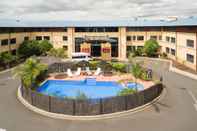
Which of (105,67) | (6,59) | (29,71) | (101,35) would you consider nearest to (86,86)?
(105,67)

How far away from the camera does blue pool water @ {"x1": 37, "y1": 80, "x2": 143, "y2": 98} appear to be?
97.6ft

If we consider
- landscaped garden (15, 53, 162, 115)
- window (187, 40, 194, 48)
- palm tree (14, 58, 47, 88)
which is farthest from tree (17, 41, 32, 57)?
window (187, 40, 194, 48)

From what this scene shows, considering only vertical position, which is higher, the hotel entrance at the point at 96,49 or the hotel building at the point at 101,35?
the hotel building at the point at 101,35

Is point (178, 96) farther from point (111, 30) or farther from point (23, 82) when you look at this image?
point (111, 30)

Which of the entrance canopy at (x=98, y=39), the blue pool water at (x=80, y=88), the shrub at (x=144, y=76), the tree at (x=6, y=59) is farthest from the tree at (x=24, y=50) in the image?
the shrub at (x=144, y=76)

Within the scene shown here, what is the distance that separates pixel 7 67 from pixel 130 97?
95.4ft

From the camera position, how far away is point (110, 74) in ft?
124

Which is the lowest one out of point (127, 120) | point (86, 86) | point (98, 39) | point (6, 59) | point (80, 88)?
point (127, 120)

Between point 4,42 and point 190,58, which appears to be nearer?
point 190,58

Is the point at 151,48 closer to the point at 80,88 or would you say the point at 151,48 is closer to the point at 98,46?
the point at 98,46

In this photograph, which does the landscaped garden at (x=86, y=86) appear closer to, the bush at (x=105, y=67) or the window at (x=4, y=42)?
the bush at (x=105, y=67)

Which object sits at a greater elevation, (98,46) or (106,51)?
(98,46)

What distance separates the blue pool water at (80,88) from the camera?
29756 mm

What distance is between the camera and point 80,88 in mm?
32281
